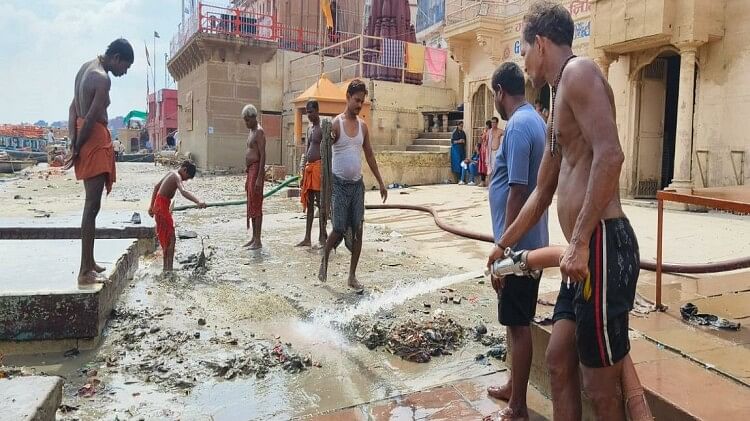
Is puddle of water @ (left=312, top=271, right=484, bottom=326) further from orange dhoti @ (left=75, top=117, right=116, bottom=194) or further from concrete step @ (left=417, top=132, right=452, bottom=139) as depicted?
concrete step @ (left=417, top=132, right=452, bottom=139)

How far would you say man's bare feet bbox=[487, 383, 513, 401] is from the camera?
2.84m

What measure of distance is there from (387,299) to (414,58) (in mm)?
15478

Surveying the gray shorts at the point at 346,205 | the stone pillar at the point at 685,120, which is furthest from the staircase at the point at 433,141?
the gray shorts at the point at 346,205

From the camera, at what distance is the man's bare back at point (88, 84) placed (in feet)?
12.9

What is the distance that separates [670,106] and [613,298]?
11.7 metres

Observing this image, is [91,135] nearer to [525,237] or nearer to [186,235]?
[525,237]

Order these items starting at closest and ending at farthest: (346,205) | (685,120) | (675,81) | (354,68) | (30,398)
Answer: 1. (30,398)
2. (346,205)
3. (685,120)
4. (675,81)
5. (354,68)

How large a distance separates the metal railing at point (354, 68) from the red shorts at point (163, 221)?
11872 millimetres

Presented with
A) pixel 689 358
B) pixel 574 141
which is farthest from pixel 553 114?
pixel 689 358

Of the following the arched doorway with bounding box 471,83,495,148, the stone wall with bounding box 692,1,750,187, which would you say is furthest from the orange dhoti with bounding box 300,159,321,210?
the arched doorway with bounding box 471,83,495,148

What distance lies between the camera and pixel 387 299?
15.7 ft

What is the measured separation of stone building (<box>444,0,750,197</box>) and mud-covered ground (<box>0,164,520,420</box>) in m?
6.18

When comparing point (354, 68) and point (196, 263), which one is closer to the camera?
point (196, 263)

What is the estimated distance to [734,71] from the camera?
943 cm
